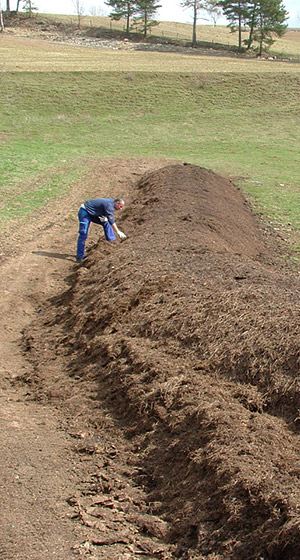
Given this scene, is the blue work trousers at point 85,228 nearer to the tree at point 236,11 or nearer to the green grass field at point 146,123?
the green grass field at point 146,123

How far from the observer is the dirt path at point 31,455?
4.96 metres

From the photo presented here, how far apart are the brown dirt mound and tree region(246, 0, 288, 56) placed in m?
57.2

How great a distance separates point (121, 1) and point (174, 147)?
5536 centimetres

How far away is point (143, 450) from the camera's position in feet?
20.5

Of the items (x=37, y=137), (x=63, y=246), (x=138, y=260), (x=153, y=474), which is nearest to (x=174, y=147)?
(x=37, y=137)

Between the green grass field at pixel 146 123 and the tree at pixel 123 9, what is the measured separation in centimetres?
3419

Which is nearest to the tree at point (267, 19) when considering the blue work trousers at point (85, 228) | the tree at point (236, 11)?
the tree at point (236, 11)

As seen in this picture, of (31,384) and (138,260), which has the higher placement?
(138,260)

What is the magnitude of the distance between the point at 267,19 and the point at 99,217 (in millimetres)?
58833

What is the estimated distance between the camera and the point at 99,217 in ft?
41.4

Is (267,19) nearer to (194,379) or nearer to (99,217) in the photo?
(99,217)

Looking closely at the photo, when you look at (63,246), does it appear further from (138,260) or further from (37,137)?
(37,137)

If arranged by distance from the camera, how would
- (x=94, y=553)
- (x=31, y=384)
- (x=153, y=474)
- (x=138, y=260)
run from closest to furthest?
(x=94, y=553) → (x=153, y=474) → (x=31, y=384) → (x=138, y=260)

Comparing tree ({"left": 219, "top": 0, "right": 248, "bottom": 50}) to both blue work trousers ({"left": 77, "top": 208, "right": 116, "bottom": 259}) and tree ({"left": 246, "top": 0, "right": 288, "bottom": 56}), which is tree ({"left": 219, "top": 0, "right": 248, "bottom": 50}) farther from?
blue work trousers ({"left": 77, "top": 208, "right": 116, "bottom": 259})
